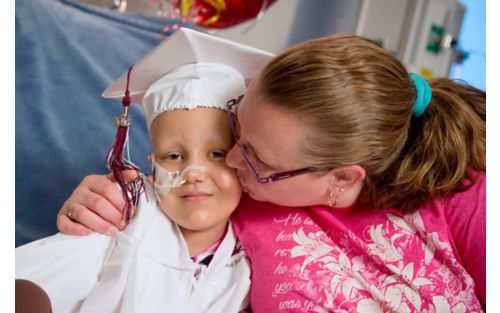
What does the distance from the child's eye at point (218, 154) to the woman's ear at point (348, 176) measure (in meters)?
0.28

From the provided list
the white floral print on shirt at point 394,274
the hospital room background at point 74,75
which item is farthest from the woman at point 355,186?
the hospital room background at point 74,75

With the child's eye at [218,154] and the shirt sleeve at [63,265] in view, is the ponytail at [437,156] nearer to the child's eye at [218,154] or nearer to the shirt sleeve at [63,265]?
the child's eye at [218,154]

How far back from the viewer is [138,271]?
3.95 feet

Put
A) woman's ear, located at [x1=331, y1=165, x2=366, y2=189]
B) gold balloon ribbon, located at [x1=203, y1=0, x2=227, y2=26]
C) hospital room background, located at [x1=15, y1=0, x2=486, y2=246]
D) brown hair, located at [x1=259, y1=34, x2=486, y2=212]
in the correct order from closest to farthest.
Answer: brown hair, located at [x1=259, y1=34, x2=486, y2=212], woman's ear, located at [x1=331, y1=165, x2=366, y2=189], hospital room background, located at [x1=15, y1=0, x2=486, y2=246], gold balloon ribbon, located at [x1=203, y1=0, x2=227, y2=26]

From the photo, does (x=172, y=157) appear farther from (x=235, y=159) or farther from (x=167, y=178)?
(x=235, y=159)

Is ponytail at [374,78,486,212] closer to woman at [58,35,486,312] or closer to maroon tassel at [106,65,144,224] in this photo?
woman at [58,35,486,312]

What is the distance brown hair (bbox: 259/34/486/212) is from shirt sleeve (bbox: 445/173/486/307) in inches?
1.3

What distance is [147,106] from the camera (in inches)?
50.9

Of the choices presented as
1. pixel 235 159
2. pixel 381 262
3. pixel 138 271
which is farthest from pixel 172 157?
pixel 381 262

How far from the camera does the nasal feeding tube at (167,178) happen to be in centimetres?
121

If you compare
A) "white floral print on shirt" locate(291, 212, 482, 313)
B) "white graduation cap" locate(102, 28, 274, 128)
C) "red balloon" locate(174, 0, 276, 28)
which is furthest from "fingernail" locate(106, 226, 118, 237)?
"red balloon" locate(174, 0, 276, 28)

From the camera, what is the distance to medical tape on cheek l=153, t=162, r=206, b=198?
1.21 m

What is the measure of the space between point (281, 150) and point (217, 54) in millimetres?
335
